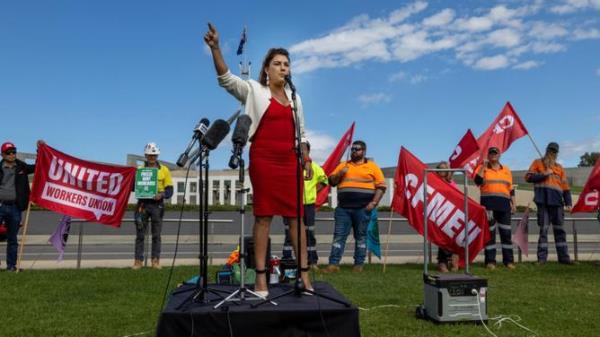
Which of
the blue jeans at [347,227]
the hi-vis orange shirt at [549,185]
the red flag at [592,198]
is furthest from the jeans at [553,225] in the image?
the blue jeans at [347,227]

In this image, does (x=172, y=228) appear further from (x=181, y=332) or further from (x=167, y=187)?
(x=181, y=332)

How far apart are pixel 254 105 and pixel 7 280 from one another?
5803mm

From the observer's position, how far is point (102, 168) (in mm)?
9781

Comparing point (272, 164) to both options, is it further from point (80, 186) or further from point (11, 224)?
point (11, 224)

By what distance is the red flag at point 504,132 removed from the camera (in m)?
10.7

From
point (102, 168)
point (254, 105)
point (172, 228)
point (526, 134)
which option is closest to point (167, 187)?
point (102, 168)

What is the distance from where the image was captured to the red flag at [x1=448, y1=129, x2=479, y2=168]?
10227 mm

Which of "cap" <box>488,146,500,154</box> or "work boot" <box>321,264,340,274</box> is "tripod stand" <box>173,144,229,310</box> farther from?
"cap" <box>488,146,500,154</box>

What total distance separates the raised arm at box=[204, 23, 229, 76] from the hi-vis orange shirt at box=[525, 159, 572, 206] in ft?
25.6

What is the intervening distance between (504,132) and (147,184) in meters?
6.97

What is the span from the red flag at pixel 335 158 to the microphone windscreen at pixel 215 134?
20.9 feet

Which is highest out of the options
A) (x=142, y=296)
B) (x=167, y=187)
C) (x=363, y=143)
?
(x=363, y=143)

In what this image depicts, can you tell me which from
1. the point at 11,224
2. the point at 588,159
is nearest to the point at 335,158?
the point at 11,224

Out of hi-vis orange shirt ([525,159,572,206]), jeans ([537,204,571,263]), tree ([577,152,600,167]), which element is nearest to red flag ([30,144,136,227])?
hi-vis orange shirt ([525,159,572,206])
